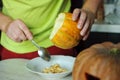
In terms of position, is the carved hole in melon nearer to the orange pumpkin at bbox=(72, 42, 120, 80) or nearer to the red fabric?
the orange pumpkin at bbox=(72, 42, 120, 80)

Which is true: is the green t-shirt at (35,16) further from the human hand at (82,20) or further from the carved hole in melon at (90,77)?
the carved hole in melon at (90,77)

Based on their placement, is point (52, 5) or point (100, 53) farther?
point (52, 5)

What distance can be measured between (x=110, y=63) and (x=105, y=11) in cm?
134

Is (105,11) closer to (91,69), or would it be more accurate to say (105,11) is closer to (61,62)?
(61,62)

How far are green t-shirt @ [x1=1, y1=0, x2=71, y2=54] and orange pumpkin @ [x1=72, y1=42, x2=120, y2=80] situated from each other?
1.34ft

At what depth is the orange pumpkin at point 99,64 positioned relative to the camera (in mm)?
674

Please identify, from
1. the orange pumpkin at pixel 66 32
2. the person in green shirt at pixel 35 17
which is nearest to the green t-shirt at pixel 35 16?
the person in green shirt at pixel 35 17

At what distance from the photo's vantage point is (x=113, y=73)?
670mm

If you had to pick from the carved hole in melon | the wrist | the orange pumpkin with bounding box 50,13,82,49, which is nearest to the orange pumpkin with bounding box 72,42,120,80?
the carved hole in melon

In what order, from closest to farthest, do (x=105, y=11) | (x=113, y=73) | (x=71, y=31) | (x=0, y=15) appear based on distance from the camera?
(x=113, y=73) < (x=71, y=31) < (x=0, y=15) < (x=105, y=11)

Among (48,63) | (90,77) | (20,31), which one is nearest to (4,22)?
(20,31)

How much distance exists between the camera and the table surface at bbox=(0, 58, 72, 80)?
0.90 meters

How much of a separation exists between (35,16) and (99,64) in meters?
0.50

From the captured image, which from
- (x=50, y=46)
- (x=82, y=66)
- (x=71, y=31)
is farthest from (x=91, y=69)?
(x=50, y=46)
